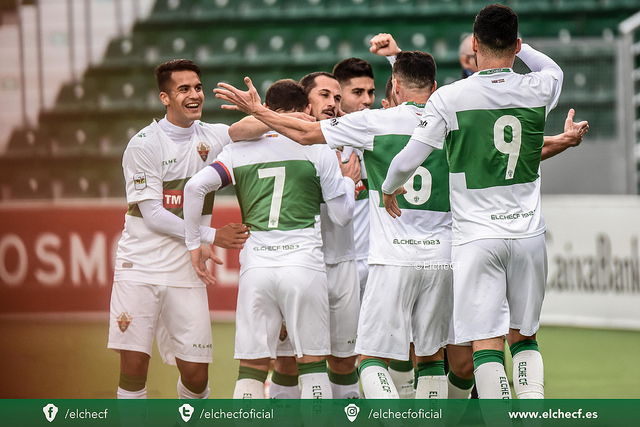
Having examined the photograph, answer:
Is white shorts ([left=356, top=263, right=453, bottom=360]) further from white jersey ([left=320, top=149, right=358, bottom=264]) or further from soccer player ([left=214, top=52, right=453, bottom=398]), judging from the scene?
white jersey ([left=320, top=149, right=358, bottom=264])

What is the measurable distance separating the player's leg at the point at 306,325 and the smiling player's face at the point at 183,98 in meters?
1.15

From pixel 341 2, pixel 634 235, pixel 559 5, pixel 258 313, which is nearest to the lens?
pixel 258 313

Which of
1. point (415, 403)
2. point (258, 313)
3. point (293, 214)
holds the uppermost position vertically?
point (293, 214)

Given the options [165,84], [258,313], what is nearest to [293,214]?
[258,313]

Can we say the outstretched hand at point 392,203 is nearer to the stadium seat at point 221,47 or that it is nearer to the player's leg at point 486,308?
the player's leg at point 486,308

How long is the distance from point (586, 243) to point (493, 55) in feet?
17.9

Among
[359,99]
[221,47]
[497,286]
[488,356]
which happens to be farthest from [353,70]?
[221,47]

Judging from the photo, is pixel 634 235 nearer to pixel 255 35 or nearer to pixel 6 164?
pixel 255 35

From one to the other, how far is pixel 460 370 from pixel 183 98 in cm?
225

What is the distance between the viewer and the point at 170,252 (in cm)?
493

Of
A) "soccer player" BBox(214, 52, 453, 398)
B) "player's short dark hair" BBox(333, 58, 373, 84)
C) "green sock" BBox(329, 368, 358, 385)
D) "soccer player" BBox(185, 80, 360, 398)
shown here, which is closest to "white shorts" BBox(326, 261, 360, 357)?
"green sock" BBox(329, 368, 358, 385)

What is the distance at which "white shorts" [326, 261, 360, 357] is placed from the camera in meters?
4.97

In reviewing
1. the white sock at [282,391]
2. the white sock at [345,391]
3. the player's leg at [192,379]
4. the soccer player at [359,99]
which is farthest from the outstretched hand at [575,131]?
the player's leg at [192,379]

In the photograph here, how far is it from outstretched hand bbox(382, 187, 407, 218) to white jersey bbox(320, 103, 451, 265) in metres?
0.13
